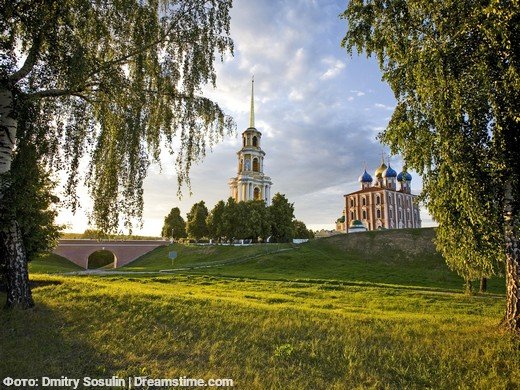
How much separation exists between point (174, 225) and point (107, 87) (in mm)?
83021

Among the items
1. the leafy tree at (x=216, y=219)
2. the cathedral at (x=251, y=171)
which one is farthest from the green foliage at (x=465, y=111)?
the cathedral at (x=251, y=171)

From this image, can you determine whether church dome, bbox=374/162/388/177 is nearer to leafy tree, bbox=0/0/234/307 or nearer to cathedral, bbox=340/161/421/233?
cathedral, bbox=340/161/421/233

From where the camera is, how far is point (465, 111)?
28.2 feet

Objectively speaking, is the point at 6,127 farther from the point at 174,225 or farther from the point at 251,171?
the point at 251,171

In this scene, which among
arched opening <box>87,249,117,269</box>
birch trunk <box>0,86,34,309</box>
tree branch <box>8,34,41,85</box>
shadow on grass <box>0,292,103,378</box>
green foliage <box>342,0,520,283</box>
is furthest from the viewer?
arched opening <box>87,249,117,269</box>

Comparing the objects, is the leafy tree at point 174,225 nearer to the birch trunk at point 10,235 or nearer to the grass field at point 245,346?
the grass field at point 245,346

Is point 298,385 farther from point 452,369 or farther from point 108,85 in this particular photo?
point 108,85

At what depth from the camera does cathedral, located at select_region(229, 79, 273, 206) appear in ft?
301

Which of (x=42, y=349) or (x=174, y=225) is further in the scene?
(x=174, y=225)

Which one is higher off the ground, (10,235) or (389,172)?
(389,172)

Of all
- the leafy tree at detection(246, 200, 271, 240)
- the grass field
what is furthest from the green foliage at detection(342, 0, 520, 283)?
the leafy tree at detection(246, 200, 271, 240)

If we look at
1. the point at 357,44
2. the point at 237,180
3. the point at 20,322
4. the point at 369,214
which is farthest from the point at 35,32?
the point at 369,214

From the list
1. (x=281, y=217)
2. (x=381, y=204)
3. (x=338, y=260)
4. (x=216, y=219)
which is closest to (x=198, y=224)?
(x=216, y=219)

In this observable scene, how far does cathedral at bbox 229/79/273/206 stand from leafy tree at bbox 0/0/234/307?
79.0 m
